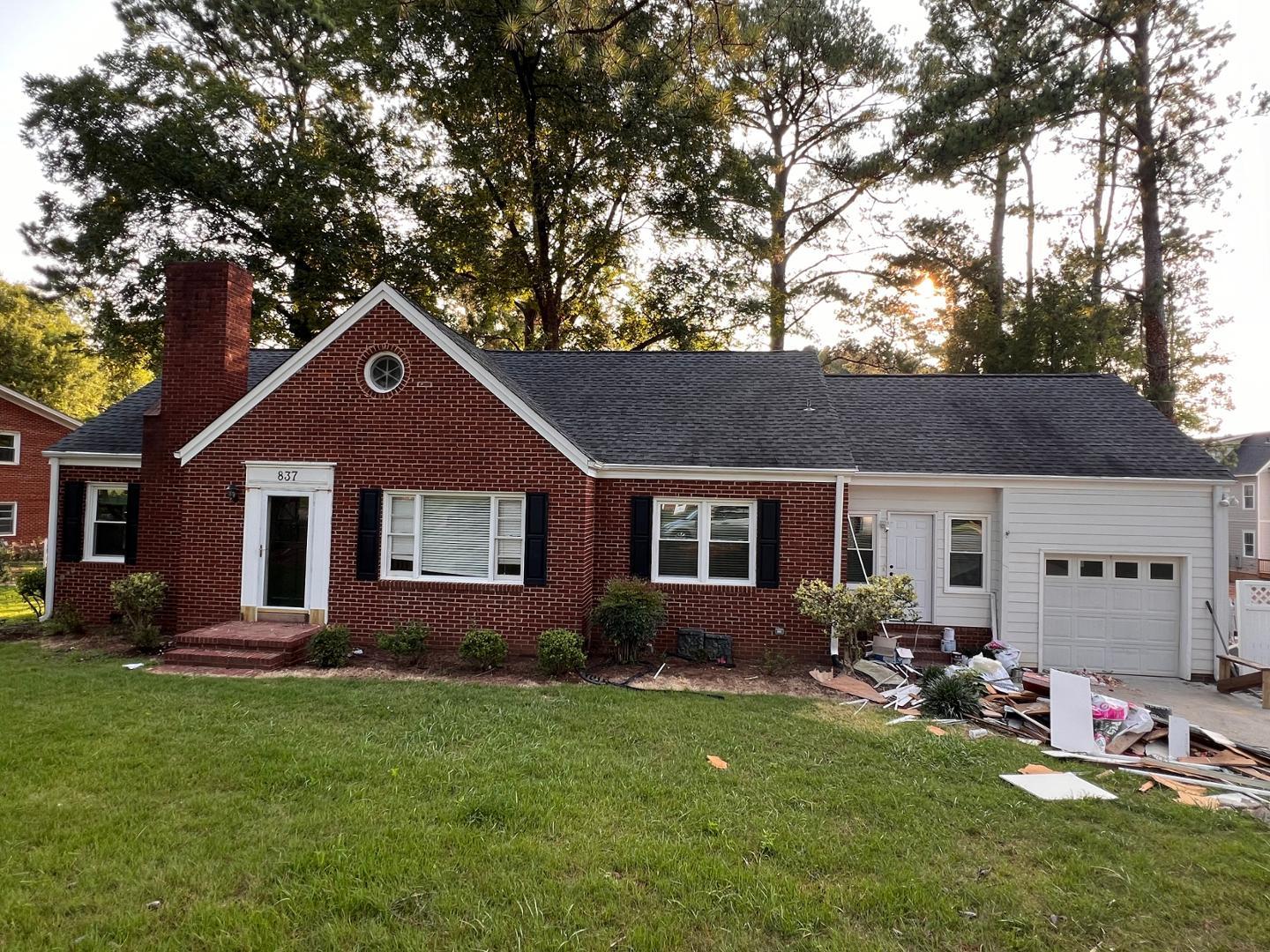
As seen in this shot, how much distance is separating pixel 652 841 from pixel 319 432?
887 centimetres

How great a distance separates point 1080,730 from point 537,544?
7665 mm

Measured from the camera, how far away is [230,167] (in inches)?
736

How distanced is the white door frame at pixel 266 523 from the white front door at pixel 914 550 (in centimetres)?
1014

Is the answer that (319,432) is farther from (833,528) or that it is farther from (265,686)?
(833,528)

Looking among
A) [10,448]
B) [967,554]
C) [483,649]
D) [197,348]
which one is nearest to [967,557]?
[967,554]

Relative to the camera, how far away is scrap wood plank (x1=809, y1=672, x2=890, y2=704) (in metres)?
8.60

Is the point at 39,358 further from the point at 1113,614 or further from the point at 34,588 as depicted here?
the point at 1113,614

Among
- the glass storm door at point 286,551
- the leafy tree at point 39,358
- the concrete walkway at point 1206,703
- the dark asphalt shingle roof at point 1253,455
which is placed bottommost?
the concrete walkway at point 1206,703

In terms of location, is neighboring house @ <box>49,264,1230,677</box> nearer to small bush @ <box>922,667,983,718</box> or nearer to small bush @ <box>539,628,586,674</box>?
small bush @ <box>539,628,586,674</box>

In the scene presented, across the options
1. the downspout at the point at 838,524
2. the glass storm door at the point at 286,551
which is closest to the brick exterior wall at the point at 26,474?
the glass storm door at the point at 286,551

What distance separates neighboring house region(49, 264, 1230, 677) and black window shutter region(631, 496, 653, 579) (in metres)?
0.04

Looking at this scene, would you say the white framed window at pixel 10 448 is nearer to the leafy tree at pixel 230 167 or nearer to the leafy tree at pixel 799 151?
the leafy tree at pixel 230 167

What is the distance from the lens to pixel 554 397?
13.5 metres

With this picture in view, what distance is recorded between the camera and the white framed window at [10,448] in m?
24.4
